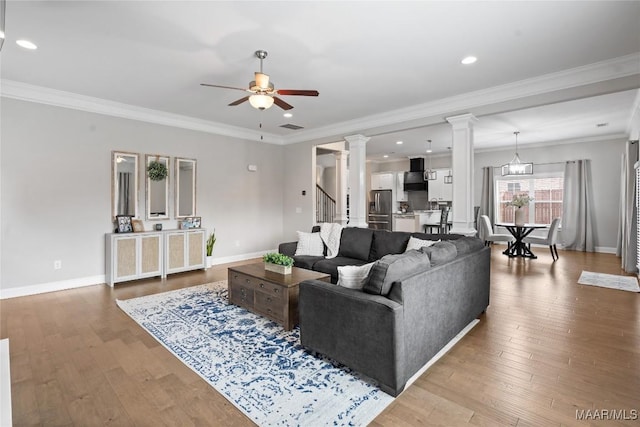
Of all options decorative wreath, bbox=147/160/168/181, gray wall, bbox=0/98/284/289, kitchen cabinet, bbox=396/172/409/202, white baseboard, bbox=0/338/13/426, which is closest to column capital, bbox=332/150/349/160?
kitchen cabinet, bbox=396/172/409/202

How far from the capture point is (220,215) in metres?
6.48

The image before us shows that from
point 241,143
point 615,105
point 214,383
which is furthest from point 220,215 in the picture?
point 615,105

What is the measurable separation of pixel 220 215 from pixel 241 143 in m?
1.61

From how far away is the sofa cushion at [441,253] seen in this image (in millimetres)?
2746

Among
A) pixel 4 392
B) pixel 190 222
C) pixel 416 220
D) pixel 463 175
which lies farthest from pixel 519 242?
pixel 4 392

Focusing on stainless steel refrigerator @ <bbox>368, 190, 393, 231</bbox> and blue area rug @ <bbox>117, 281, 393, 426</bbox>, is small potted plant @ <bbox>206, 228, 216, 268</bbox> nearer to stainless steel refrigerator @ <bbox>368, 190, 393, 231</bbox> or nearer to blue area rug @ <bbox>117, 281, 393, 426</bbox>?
blue area rug @ <bbox>117, 281, 393, 426</bbox>

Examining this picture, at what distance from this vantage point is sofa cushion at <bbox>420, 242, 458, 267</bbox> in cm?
275

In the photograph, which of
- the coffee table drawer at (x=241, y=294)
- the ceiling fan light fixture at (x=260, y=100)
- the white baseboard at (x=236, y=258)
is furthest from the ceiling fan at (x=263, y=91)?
the white baseboard at (x=236, y=258)

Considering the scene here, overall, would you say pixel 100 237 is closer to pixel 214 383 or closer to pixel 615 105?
pixel 214 383

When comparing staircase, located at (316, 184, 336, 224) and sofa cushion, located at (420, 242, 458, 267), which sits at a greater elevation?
staircase, located at (316, 184, 336, 224)

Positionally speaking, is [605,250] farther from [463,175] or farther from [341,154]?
[341,154]

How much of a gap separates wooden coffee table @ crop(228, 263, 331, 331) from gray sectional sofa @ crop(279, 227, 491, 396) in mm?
468

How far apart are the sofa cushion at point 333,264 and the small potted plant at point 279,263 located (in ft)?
2.50

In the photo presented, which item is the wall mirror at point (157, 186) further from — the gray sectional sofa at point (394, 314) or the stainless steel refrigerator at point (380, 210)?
the stainless steel refrigerator at point (380, 210)
